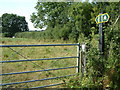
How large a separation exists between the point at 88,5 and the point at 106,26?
11.4 m

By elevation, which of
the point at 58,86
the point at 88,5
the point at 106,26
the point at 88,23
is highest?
the point at 88,5

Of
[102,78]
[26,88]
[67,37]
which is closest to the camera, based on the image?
[26,88]

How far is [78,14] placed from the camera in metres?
14.2

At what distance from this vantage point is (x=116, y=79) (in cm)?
349

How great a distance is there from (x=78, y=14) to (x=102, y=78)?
11.6m

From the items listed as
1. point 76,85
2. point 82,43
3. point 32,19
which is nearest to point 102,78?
point 76,85

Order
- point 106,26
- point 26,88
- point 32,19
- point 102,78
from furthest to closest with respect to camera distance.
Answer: point 32,19 → point 106,26 → point 102,78 → point 26,88

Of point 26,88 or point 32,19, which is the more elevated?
point 32,19

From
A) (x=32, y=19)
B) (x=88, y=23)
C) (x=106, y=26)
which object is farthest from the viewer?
(x=32, y=19)

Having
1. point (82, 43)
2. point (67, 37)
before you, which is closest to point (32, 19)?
point (67, 37)

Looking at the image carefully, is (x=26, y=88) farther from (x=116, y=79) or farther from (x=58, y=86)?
(x=116, y=79)

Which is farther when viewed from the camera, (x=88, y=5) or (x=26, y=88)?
(x=88, y=5)

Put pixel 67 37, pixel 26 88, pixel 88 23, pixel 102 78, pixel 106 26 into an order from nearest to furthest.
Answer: pixel 26 88
pixel 102 78
pixel 106 26
pixel 88 23
pixel 67 37

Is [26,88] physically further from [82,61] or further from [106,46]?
[106,46]
